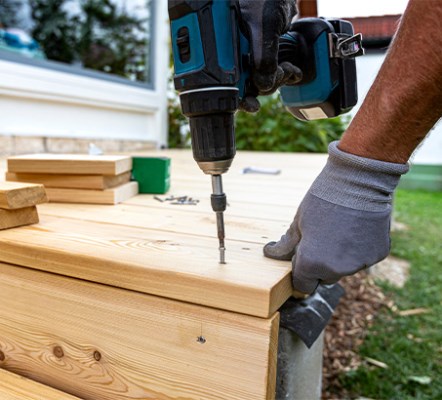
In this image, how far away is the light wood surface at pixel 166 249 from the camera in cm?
65

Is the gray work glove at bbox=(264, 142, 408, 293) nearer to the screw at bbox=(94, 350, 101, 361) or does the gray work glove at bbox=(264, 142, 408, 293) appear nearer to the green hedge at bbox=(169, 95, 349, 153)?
the screw at bbox=(94, 350, 101, 361)

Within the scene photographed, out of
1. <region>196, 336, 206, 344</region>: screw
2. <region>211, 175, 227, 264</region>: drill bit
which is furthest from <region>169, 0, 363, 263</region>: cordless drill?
<region>196, 336, 206, 344</region>: screw

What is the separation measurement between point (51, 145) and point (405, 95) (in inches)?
88.1

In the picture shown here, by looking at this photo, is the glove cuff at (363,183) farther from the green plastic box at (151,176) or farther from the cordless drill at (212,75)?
the green plastic box at (151,176)

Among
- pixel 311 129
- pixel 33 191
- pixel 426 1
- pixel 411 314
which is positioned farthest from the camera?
pixel 311 129

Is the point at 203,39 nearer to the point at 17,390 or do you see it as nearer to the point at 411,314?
the point at 17,390

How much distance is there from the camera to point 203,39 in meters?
0.65

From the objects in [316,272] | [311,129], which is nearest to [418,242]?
[311,129]

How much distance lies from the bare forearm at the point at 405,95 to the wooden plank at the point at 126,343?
31 cm

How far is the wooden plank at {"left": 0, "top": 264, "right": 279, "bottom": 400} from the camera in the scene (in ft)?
2.08

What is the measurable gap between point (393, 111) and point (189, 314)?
0.43m

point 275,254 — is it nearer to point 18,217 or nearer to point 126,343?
point 126,343

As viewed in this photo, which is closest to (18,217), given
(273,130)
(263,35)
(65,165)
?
(65,165)

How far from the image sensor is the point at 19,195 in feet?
2.85
